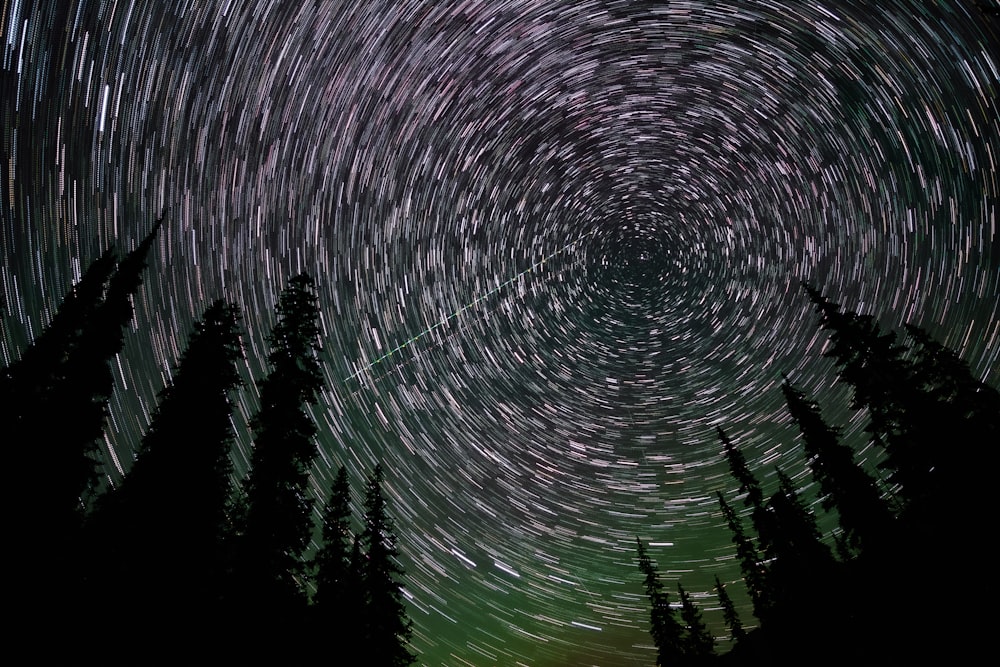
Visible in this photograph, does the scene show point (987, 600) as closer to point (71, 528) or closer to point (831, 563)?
point (831, 563)

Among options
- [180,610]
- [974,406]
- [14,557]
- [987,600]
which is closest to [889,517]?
[987,600]

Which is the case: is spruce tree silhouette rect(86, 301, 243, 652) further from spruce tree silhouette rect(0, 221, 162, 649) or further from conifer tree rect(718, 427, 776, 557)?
conifer tree rect(718, 427, 776, 557)

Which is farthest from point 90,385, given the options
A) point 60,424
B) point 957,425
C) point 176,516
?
point 957,425

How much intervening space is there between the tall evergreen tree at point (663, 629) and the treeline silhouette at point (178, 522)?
17020 mm

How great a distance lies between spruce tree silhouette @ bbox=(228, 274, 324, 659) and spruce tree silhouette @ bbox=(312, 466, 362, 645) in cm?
94

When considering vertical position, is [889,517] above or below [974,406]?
below

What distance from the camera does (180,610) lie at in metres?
9.91

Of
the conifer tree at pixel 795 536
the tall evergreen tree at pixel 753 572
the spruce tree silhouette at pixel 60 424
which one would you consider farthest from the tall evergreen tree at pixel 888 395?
the spruce tree silhouette at pixel 60 424

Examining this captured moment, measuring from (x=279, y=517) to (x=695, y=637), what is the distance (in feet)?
93.6

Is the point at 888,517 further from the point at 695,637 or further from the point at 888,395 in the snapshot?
the point at 695,637

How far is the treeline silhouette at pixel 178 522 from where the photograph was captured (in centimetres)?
944

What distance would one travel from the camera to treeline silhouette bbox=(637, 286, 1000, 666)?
13320mm

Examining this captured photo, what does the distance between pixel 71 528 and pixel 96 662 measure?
5370 mm

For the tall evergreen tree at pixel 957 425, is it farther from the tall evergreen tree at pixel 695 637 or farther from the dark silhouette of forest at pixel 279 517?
the tall evergreen tree at pixel 695 637
